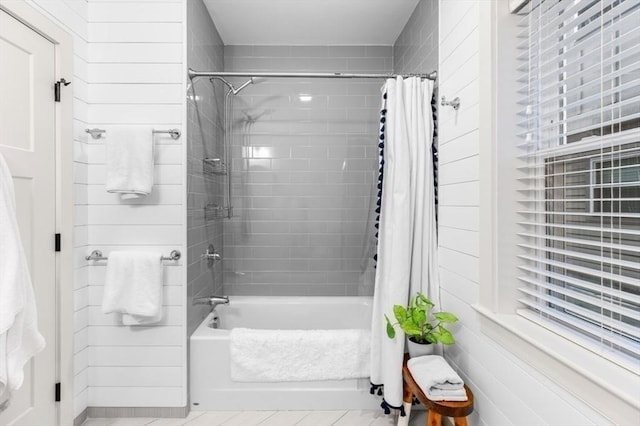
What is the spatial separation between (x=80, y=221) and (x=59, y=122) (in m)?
0.53

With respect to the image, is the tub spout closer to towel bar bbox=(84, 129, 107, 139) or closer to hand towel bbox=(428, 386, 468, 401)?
towel bar bbox=(84, 129, 107, 139)

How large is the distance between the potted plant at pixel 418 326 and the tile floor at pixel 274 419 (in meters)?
0.52

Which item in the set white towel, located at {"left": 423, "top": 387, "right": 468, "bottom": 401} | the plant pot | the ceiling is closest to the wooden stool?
white towel, located at {"left": 423, "top": 387, "right": 468, "bottom": 401}

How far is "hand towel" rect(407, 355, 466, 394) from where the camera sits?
165cm

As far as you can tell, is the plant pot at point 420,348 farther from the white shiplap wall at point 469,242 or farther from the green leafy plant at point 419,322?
the white shiplap wall at point 469,242

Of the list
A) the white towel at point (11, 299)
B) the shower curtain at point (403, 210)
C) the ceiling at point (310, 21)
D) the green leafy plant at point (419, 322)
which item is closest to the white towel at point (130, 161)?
the white towel at point (11, 299)

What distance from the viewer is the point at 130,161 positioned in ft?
6.78

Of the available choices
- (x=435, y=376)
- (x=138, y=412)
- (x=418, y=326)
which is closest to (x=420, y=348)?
(x=418, y=326)

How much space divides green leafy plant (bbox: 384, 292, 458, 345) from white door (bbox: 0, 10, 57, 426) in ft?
5.54

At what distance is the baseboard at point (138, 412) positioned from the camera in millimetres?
2213

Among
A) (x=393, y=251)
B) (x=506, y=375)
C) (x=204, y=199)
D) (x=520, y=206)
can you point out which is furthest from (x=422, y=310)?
(x=204, y=199)

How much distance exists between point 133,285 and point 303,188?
1.51 metres

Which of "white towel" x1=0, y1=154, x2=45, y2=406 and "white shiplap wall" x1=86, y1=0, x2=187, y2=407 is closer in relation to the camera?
"white towel" x1=0, y1=154, x2=45, y2=406

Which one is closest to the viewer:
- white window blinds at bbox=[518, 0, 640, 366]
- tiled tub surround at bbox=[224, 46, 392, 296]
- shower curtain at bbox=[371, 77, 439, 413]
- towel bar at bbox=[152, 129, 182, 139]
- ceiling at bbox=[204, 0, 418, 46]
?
white window blinds at bbox=[518, 0, 640, 366]
